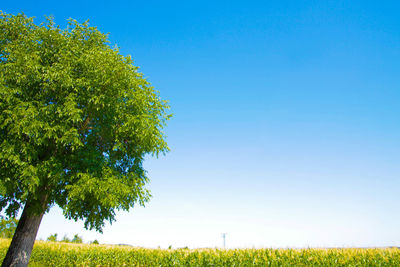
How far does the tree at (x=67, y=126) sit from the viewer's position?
13.1 metres

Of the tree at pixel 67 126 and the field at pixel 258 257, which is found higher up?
the tree at pixel 67 126

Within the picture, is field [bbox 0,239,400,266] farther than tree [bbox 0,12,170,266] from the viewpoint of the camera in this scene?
No

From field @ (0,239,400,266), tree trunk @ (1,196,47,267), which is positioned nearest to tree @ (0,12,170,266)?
tree trunk @ (1,196,47,267)

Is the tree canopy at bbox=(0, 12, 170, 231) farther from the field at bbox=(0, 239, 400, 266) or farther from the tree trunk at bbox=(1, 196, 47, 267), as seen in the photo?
the field at bbox=(0, 239, 400, 266)

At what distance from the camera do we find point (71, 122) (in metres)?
15.2

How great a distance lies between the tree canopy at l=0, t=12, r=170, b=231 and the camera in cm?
1313

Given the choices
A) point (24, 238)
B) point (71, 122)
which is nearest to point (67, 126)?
point (71, 122)

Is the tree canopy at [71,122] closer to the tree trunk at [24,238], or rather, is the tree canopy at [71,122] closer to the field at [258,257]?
the tree trunk at [24,238]

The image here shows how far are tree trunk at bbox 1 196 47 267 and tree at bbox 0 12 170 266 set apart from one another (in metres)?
0.05

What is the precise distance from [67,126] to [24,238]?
645cm

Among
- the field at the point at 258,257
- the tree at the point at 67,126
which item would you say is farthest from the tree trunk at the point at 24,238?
the field at the point at 258,257

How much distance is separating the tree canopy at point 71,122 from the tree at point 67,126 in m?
Answer: 0.05

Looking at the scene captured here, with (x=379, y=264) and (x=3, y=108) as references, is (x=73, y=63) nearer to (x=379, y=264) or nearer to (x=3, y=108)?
(x=3, y=108)

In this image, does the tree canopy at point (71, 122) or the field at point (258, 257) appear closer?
the field at point (258, 257)
